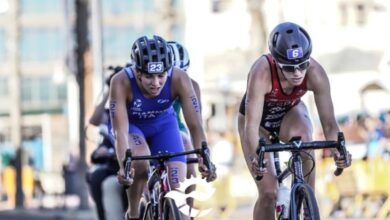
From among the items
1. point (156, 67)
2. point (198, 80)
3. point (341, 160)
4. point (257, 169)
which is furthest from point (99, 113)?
point (198, 80)

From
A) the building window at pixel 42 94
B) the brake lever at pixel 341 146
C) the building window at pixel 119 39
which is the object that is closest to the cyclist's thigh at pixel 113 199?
the brake lever at pixel 341 146

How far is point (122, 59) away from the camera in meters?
72.9

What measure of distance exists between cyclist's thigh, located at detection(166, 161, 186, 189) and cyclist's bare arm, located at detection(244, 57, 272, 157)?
0.82m

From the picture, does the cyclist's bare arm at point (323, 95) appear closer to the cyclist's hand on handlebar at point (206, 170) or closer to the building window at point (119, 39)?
the cyclist's hand on handlebar at point (206, 170)

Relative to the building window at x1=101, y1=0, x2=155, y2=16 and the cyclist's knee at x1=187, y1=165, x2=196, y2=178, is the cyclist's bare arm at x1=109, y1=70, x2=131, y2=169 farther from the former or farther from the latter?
the building window at x1=101, y1=0, x2=155, y2=16

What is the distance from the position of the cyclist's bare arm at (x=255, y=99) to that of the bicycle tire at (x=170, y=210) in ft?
2.26

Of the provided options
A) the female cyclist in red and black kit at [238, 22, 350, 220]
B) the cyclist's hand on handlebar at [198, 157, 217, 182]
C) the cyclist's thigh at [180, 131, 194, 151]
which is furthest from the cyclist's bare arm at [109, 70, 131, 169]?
the cyclist's thigh at [180, 131, 194, 151]

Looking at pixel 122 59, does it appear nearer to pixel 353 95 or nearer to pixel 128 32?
pixel 128 32

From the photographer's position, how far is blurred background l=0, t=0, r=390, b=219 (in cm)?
1838

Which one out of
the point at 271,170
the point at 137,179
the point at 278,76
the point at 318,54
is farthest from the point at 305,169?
the point at 318,54

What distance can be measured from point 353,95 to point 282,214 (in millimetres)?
25731

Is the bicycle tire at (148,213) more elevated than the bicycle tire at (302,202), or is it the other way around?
the bicycle tire at (302,202)

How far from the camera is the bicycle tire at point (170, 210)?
7.91 meters

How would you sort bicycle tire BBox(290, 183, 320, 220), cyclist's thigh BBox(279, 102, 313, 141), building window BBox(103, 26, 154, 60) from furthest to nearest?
building window BBox(103, 26, 154, 60) < cyclist's thigh BBox(279, 102, 313, 141) < bicycle tire BBox(290, 183, 320, 220)
